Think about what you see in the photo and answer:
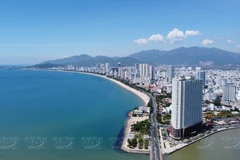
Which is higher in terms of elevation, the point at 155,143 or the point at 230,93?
the point at 230,93

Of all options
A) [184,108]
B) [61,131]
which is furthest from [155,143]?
[61,131]

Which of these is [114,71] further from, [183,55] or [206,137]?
[183,55]

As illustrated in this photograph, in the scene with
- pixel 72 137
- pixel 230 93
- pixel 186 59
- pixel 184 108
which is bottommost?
pixel 72 137

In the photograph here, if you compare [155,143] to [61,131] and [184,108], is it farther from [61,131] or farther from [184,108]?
[61,131]

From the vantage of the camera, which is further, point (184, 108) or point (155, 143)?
point (184, 108)

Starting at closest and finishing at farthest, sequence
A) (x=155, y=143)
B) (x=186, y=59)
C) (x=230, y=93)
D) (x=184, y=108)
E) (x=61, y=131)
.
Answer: (x=155, y=143)
(x=184, y=108)
(x=61, y=131)
(x=230, y=93)
(x=186, y=59)

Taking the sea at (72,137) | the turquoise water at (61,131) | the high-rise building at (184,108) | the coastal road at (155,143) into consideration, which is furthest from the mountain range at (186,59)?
the high-rise building at (184,108)

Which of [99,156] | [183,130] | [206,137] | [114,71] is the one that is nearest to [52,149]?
[99,156]

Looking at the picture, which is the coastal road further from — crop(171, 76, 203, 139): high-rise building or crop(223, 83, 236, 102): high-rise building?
crop(223, 83, 236, 102): high-rise building

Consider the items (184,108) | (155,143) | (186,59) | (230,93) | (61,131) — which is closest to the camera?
(155,143)
